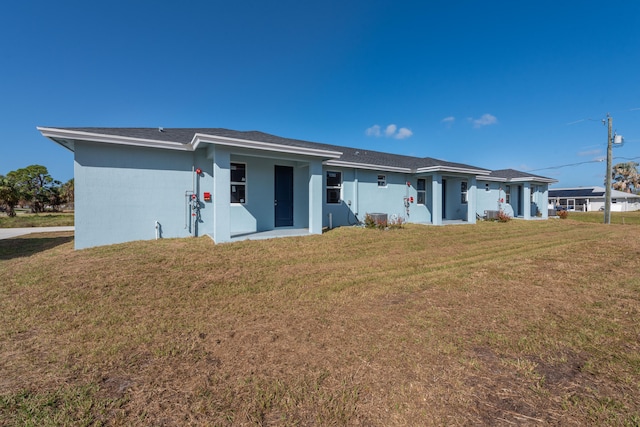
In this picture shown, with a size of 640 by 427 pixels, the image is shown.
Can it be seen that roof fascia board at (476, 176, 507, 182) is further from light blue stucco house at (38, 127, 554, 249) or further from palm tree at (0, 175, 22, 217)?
palm tree at (0, 175, 22, 217)

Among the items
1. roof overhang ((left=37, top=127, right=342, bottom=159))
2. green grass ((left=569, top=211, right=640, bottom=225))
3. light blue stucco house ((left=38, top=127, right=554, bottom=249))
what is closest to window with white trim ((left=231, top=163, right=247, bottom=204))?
light blue stucco house ((left=38, top=127, right=554, bottom=249))

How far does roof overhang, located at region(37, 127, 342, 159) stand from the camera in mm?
7016

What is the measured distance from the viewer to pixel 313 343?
3.05m

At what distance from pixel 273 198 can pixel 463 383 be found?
860 centimetres

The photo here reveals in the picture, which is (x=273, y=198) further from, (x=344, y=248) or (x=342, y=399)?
(x=342, y=399)

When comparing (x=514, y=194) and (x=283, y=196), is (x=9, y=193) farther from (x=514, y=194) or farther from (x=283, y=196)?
(x=514, y=194)

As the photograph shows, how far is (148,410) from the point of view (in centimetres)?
209

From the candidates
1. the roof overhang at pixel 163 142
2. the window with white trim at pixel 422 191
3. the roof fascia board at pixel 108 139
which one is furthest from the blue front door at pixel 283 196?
the window with white trim at pixel 422 191

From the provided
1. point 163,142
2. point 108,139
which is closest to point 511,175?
point 163,142

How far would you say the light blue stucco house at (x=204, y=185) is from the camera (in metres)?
7.59

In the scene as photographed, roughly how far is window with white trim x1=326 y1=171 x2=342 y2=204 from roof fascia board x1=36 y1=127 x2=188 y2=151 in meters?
5.64

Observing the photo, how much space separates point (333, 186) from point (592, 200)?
48546 millimetres

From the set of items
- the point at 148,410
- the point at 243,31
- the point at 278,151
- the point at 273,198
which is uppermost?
the point at 243,31

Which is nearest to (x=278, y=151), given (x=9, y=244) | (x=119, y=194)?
(x=119, y=194)
